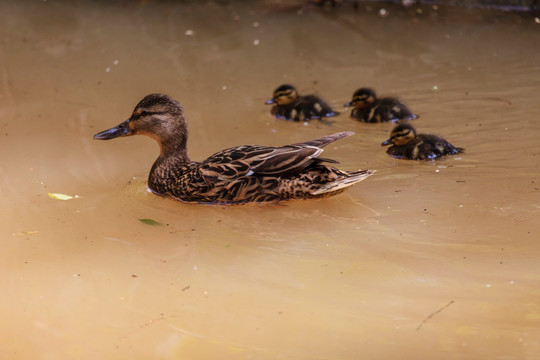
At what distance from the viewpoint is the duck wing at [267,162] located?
4.01 metres

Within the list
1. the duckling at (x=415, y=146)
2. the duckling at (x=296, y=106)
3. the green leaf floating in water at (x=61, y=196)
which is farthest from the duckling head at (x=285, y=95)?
the green leaf floating in water at (x=61, y=196)

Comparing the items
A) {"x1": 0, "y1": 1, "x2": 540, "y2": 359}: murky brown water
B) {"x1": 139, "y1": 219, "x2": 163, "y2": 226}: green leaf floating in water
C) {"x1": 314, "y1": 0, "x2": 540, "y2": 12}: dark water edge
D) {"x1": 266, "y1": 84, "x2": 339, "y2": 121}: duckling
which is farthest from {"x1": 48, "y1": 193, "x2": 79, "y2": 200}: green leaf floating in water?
{"x1": 314, "y1": 0, "x2": 540, "y2": 12}: dark water edge

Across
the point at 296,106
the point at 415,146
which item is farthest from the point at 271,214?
the point at 296,106

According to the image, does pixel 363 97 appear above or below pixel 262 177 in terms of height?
above

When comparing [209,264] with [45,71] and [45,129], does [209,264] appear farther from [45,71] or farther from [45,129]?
[45,71]

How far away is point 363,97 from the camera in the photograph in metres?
5.25

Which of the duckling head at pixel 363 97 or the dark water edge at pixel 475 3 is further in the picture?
the dark water edge at pixel 475 3

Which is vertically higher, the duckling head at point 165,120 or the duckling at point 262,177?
the duckling head at point 165,120

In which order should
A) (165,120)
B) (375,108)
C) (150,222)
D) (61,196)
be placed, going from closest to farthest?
(150,222), (61,196), (165,120), (375,108)

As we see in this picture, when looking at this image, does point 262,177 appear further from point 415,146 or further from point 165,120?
point 415,146

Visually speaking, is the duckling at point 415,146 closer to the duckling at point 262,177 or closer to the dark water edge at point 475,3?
→ the duckling at point 262,177

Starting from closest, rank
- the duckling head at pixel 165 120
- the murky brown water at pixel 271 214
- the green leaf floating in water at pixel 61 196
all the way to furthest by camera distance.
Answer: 1. the murky brown water at pixel 271 214
2. the green leaf floating in water at pixel 61 196
3. the duckling head at pixel 165 120

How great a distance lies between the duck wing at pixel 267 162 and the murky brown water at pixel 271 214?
0.63 ft

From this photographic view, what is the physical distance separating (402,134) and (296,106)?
3.02 ft
